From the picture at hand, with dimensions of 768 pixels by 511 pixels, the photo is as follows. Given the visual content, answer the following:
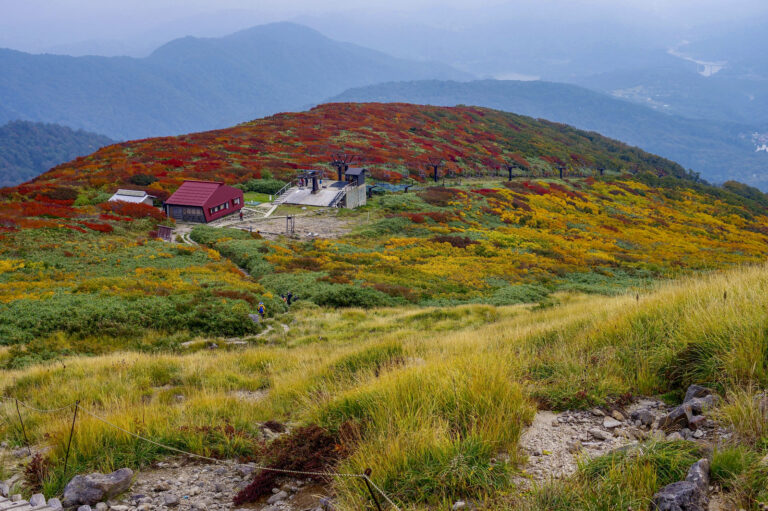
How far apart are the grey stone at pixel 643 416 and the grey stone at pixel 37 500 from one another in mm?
7133

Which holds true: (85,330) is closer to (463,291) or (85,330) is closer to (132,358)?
(132,358)

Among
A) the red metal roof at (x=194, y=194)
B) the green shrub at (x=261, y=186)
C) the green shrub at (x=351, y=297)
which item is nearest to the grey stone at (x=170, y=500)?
the green shrub at (x=351, y=297)

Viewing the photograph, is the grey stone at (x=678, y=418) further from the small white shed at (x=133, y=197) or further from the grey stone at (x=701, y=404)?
the small white shed at (x=133, y=197)

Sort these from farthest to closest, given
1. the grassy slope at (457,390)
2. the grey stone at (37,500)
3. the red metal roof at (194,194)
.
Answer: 1. the red metal roof at (194,194)
2. the grey stone at (37,500)
3. the grassy slope at (457,390)

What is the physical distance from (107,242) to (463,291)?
1004 inches

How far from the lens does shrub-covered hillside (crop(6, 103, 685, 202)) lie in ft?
180

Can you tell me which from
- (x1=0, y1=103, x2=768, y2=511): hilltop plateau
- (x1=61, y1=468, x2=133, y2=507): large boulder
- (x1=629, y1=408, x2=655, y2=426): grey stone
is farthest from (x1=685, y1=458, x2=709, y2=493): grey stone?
(x1=61, y1=468, x2=133, y2=507): large boulder

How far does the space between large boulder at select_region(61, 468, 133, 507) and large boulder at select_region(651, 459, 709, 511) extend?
19.3 feet

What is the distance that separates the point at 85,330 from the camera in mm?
16969

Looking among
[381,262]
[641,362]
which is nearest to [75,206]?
[381,262]

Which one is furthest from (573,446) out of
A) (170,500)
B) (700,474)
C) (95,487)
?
(95,487)

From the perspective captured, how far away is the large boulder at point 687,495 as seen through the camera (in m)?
3.62

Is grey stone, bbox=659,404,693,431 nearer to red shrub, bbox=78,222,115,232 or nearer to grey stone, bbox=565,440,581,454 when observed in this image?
grey stone, bbox=565,440,581,454

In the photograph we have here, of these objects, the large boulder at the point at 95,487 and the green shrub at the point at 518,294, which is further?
the green shrub at the point at 518,294
